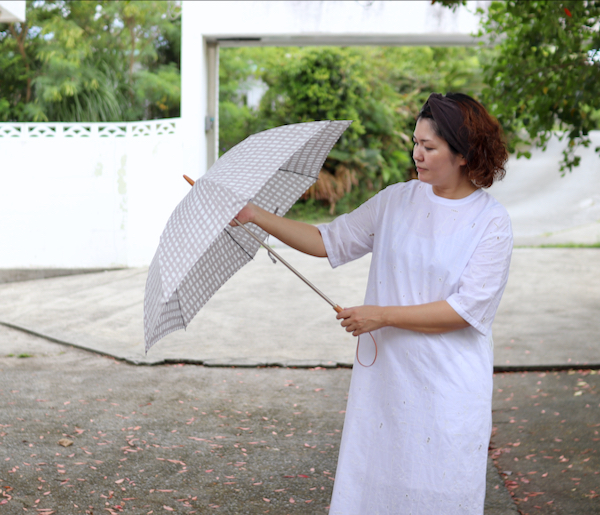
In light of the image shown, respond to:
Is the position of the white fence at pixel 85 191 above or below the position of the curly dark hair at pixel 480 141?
below

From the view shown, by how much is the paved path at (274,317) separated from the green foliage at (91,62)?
4.09 meters

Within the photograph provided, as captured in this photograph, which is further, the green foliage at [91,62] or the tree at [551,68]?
the green foliage at [91,62]

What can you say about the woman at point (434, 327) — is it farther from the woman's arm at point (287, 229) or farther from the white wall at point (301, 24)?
the white wall at point (301, 24)

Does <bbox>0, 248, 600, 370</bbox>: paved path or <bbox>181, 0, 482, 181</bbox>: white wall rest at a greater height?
<bbox>181, 0, 482, 181</bbox>: white wall

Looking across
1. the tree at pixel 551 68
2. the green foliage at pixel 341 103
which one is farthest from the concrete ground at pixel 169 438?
the green foliage at pixel 341 103

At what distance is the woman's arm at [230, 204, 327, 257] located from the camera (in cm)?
211

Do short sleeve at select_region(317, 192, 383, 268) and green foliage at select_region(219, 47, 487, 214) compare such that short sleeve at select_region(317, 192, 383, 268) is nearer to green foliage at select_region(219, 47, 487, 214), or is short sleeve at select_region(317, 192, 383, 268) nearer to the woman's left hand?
the woman's left hand

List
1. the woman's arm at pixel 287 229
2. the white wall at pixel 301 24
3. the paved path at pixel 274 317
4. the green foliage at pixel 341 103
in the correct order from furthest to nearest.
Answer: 1. the green foliage at pixel 341 103
2. the white wall at pixel 301 24
3. the paved path at pixel 274 317
4. the woman's arm at pixel 287 229

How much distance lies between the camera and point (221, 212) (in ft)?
6.43

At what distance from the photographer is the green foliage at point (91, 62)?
1227 cm

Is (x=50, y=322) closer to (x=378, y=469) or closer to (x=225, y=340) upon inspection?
(x=225, y=340)

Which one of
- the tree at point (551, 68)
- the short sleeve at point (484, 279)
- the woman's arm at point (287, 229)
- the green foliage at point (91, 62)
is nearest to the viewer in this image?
the short sleeve at point (484, 279)

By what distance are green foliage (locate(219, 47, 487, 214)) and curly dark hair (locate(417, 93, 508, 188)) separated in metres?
13.7

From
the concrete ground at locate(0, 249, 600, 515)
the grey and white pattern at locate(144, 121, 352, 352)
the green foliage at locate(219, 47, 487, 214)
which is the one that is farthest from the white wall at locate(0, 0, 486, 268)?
the grey and white pattern at locate(144, 121, 352, 352)
